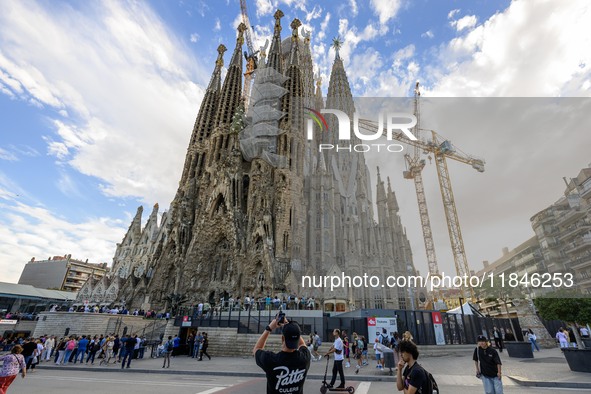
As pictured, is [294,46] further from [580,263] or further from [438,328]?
[438,328]

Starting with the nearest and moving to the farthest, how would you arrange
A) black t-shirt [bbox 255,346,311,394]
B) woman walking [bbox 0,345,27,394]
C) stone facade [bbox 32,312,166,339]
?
black t-shirt [bbox 255,346,311,394], woman walking [bbox 0,345,27,394], stone facade [bbox 32,312,166,339]

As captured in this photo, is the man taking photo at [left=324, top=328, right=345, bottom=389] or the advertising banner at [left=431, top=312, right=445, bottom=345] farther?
the advertising banner at [left=431, top=312, right=445, bottom=345]

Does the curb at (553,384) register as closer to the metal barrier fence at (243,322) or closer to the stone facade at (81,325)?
the metal barrier fence at (243,322)

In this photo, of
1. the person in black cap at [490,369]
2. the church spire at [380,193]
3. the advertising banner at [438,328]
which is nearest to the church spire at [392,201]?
the church spire at [380,193]

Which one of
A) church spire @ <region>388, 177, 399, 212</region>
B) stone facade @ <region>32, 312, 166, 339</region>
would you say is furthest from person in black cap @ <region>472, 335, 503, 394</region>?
church spire @ <region>388, 177, 399, 212</region>

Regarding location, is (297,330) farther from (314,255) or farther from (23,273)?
(23,273)

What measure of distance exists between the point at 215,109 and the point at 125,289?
33.5m

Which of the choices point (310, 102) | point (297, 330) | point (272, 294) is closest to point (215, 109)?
point (310, 102)

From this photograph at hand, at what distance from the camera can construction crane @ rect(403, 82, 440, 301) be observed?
6175 centimetres

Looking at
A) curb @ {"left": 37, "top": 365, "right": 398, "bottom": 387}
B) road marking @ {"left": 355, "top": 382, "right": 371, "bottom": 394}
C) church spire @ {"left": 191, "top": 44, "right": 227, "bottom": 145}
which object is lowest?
curb @ {"left": 37, "top": 365, "right": 398, "bottom": 387}

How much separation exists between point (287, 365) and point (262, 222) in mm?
32842

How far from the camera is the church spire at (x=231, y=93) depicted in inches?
2017

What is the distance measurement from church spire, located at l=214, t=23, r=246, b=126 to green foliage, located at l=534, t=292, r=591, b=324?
46706 millimetres

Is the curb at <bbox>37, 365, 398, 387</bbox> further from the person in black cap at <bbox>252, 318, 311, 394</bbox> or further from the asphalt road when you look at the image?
the person in black cap at <bbox>252, 318, 311, 394</bbox>
